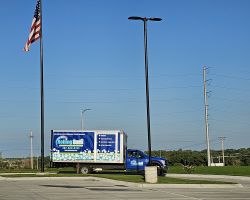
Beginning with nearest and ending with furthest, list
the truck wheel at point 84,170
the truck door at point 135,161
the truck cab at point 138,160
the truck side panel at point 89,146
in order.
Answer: the truck cab at point 138,160
the truck door at point 135,161
the truck side panel at point 89,146
the truck wheel at point 84,170

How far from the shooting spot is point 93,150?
3706cm

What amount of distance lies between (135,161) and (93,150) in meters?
3.19

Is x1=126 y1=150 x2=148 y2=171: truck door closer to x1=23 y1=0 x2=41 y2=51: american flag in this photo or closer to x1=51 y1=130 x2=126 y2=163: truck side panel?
x1=51 y1=130 x2=126 y2=163: truck side panel

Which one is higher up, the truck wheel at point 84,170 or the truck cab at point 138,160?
the truck cab at point 138,160

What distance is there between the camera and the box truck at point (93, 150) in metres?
36.9

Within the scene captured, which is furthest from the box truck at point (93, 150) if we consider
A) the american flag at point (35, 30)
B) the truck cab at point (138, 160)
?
the american flag at point (35, 30)

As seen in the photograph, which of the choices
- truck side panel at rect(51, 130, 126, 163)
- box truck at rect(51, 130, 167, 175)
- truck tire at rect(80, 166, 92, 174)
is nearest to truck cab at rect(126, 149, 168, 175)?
box truck at rect(51, 130, 167, 175)

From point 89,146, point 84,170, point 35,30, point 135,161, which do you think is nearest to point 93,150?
point 89,146

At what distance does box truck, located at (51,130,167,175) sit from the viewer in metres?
36.9

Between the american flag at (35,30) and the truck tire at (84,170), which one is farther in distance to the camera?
the truck tire at (84,170)

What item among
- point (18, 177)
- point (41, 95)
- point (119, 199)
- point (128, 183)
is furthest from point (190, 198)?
point (41, 95)

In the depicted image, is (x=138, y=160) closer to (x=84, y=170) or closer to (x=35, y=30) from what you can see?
(x=84, y=170)

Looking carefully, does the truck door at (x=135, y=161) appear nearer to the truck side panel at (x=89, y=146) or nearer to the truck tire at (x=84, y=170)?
the truck side panel at (x=89, y=146)

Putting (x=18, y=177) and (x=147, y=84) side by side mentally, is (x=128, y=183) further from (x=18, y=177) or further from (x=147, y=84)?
(x=18, y=177)
